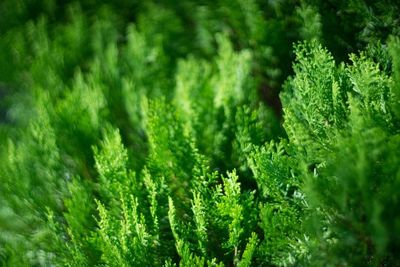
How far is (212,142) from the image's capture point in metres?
1.32

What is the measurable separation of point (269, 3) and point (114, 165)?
0.85 metres

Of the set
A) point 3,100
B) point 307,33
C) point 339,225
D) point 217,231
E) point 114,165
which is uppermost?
point 307,33

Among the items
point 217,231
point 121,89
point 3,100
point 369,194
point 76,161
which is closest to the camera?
point 369,194

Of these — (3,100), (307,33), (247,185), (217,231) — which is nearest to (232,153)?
(247,185)

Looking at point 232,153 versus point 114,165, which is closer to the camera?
point 114,165

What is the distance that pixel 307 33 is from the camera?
1257 millimetres

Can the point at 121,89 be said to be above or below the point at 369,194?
below

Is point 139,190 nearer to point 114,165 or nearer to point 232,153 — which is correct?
point 114,165

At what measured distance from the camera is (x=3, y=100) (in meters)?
1.99

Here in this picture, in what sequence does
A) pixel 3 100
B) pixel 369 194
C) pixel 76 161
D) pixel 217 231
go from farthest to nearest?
pixel 3 100 → pixel 76 161 → pixel 217 231 → pixel 369 194

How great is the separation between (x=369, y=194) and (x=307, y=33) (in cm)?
68

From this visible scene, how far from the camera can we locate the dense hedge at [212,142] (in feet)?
2.72

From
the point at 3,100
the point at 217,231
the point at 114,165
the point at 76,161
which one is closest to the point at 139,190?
the point at 114,165

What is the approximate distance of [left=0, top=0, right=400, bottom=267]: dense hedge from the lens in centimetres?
83
